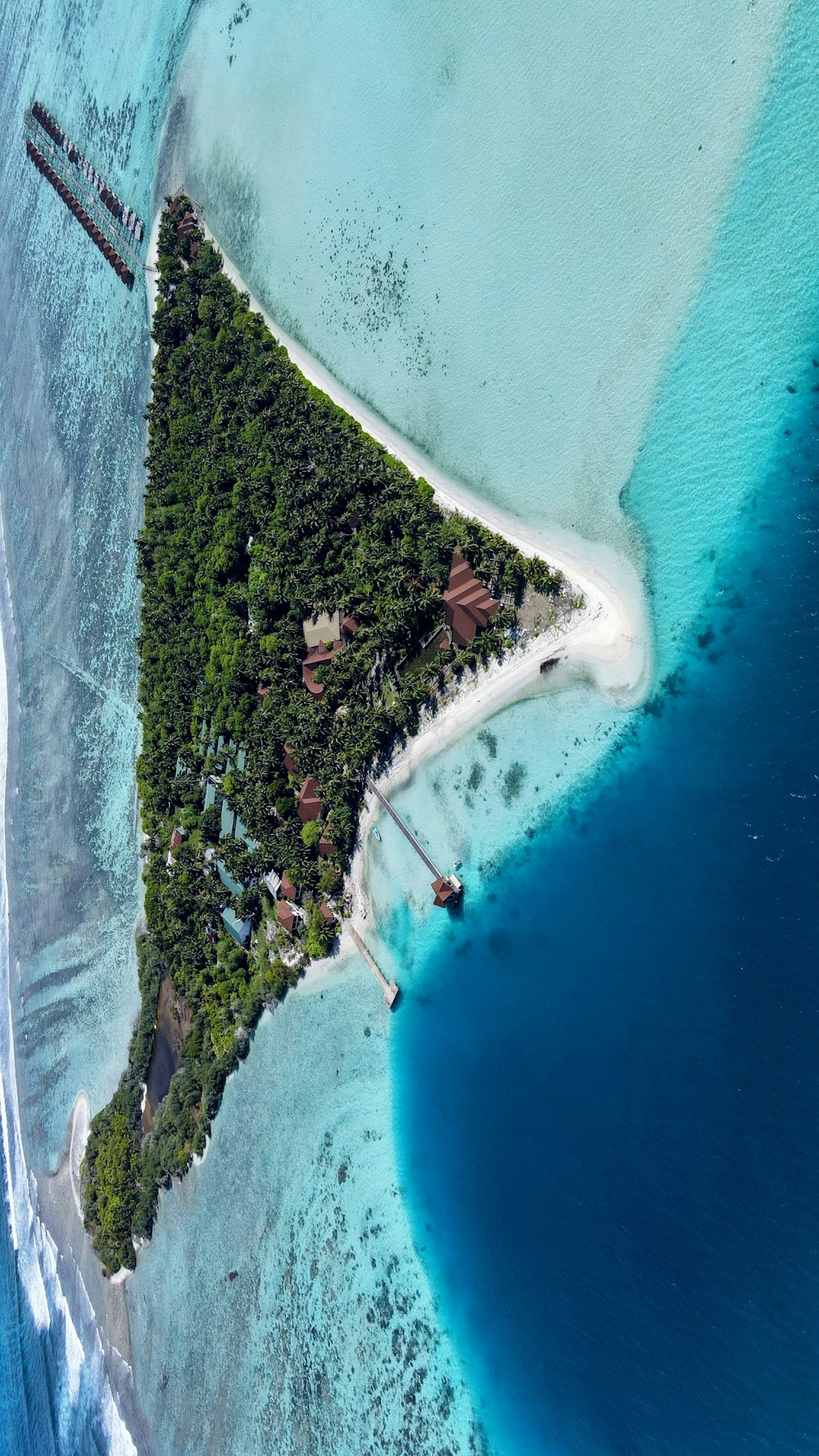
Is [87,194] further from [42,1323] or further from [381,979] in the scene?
[42,1323]

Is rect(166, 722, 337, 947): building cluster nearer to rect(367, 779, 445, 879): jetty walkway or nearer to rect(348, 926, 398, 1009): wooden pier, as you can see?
rect(348, 926, 398, 1009): wooden pier

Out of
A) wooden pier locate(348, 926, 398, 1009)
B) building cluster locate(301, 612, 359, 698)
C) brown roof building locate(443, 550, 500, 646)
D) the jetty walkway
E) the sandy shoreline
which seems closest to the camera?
the sandy shoreline

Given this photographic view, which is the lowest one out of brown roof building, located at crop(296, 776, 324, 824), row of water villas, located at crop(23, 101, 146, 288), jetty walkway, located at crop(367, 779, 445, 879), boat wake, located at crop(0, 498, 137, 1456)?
boat wake, located at crop(0, 498, 137, 1456)

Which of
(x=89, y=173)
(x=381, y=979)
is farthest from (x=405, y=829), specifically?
(x=89, y=173)

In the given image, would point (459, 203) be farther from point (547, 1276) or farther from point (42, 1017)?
point (42, 1017)

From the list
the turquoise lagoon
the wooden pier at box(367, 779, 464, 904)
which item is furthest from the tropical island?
the turquoise lagoon

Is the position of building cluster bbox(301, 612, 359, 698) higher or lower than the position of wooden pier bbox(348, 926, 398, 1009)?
higher

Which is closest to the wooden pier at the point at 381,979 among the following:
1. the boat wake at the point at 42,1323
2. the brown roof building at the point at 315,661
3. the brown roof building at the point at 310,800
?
the brown roof building at the point at 310,800
